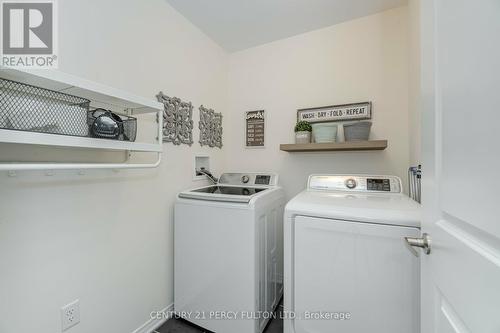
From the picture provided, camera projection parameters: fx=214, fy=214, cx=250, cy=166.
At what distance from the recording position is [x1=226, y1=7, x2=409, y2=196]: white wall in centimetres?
182

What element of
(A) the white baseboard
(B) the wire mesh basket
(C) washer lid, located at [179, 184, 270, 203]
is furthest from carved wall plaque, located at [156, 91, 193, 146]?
(A) the white baseboard

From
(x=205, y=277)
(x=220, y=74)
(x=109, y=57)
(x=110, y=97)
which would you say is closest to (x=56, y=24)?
(x=109, y=57)

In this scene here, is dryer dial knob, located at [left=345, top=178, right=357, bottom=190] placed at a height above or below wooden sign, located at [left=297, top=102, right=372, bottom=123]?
below

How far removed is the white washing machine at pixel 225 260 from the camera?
1.41 metres

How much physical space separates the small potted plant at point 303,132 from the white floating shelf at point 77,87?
1233 millimetres

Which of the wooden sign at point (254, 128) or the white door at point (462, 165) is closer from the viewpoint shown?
the white door at point (462, 165)

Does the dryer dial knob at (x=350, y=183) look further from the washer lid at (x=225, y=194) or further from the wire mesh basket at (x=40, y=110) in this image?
the wire mesh basket at (x=40, y=110)

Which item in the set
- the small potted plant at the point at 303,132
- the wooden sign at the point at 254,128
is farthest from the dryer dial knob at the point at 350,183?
the wooden sign at the point at 254,128

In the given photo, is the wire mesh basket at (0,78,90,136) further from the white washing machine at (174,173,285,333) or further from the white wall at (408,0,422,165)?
the white wall at (408,0,422,165)

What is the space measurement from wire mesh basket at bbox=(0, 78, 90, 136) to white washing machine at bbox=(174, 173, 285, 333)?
2.88 feet

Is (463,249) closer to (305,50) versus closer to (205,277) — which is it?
(205,277)

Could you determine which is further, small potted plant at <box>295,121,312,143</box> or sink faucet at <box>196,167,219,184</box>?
sink faucet at <box>196,167,219,184</box>

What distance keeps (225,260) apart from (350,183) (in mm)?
1087

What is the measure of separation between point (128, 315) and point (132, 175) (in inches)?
36.5
